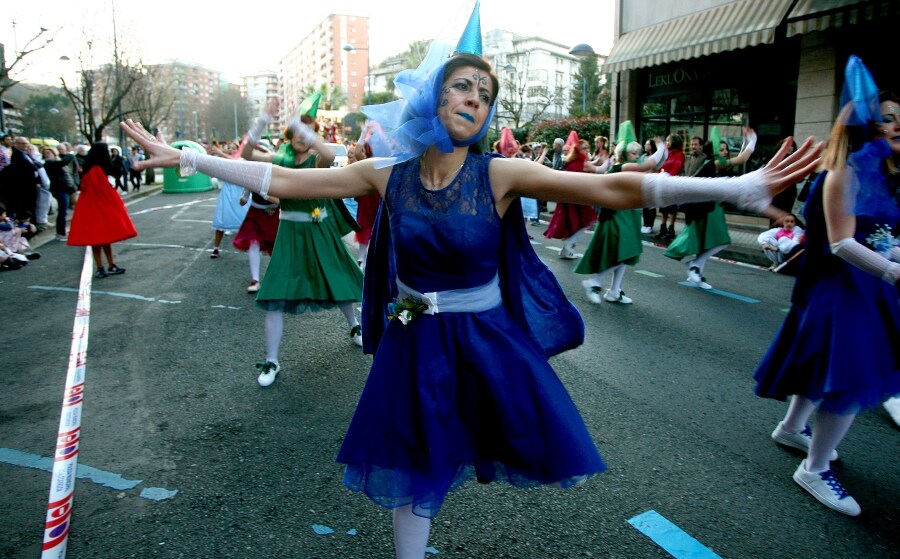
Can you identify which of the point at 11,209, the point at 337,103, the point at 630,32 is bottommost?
the point at 11,209

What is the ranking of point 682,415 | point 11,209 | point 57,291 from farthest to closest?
point 11,209, point 57,291, point 682,415

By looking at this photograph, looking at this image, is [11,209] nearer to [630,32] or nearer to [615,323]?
[615,323]

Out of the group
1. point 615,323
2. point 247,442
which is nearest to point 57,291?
point 247,442

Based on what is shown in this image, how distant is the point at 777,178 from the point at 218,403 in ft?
12.1

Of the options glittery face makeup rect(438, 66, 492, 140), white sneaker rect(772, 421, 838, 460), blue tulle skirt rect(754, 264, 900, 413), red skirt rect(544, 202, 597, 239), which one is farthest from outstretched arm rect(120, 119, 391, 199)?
red skirt rect(544, 202, 597, 239)

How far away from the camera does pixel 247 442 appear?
3812 mm

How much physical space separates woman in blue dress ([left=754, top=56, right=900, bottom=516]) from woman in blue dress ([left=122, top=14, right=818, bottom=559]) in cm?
91

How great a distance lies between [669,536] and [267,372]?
307 cm

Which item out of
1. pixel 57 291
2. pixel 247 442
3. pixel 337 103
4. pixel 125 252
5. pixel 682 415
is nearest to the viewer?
pixel 247 442

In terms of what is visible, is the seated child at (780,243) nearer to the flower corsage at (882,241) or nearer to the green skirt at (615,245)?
the green skirt at (615,245)

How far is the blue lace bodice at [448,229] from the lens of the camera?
225cm

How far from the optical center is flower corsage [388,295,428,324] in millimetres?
2312

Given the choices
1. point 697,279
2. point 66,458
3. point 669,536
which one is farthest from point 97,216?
point 669,536

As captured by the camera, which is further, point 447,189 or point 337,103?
point 337,103
